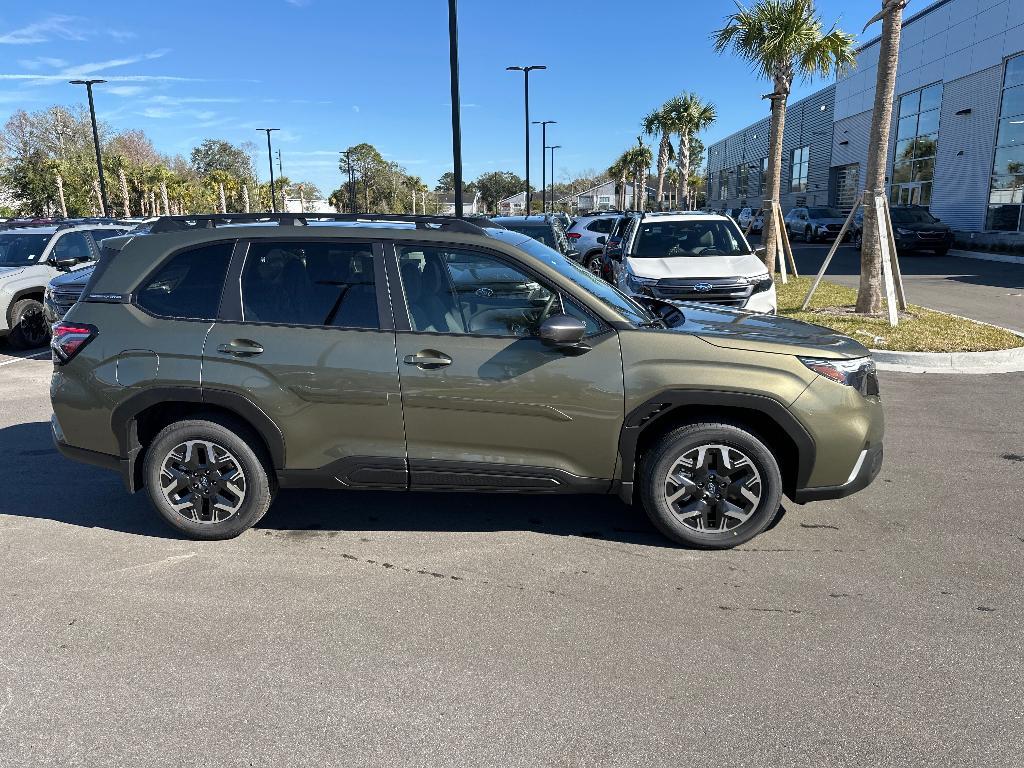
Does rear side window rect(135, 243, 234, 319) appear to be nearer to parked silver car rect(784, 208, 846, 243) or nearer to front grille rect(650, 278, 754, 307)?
front grille rect(650, 278, 754, 307)

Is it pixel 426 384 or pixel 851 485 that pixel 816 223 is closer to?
pixel 851 485

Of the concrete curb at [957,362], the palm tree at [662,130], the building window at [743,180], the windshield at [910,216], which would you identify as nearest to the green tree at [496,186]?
the building window at [743,180]

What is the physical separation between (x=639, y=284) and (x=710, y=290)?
926mm

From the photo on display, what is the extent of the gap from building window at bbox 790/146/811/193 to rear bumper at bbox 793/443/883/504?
48908 mm

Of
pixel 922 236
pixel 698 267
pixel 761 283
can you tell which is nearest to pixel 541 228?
pixel 698 267

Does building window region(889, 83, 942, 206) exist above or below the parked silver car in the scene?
above

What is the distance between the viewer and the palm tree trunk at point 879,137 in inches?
424

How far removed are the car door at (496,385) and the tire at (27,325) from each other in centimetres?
895

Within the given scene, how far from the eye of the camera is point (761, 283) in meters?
10.0

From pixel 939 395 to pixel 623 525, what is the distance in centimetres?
477

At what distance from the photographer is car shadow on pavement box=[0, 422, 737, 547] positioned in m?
4.50

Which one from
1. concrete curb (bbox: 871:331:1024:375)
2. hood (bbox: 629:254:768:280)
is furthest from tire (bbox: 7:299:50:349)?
concrete curb (bbox: 871:331:1024:375)

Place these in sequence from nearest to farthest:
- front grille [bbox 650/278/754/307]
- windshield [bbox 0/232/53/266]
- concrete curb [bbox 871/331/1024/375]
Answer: concrete curb [bbox 871/331/1024/375], front grille [bbox 650/278/754/307], windshield [bbox 0/232/53/266]

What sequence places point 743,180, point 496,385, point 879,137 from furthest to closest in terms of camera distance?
point 743,180 → point 879,137 → point 496,385
